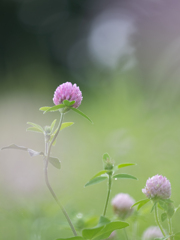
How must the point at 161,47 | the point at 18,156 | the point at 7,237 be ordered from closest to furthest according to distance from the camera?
1. the point at 7,237
2. the point at 18,156
3. the point at 161,47

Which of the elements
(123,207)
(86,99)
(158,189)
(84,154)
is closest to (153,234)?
(123,207)

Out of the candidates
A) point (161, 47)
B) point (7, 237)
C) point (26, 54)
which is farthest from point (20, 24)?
point (7, 237)

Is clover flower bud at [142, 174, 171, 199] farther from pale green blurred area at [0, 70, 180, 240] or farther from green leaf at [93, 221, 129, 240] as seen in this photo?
pale green blurred area at [0, 70, 180, 240]

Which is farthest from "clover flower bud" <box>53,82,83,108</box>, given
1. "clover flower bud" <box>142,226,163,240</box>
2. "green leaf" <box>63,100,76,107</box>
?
"clover flower bud" <box>142,226,163,240</box>

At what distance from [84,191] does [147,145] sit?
1.71 ft

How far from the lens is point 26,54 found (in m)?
5.82

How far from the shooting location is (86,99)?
152 inches

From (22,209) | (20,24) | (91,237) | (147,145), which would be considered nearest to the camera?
(91,237)

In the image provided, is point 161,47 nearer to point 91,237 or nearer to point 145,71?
point 145,71

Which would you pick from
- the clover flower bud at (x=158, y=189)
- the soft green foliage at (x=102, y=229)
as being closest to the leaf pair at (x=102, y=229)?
the soft green foliage at (x=102, y=229)

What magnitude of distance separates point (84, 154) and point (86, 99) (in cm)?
177

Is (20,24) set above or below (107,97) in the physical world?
above

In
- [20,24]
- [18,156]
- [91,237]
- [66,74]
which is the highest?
[20,24]

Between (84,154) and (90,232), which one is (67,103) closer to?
(90,232)
